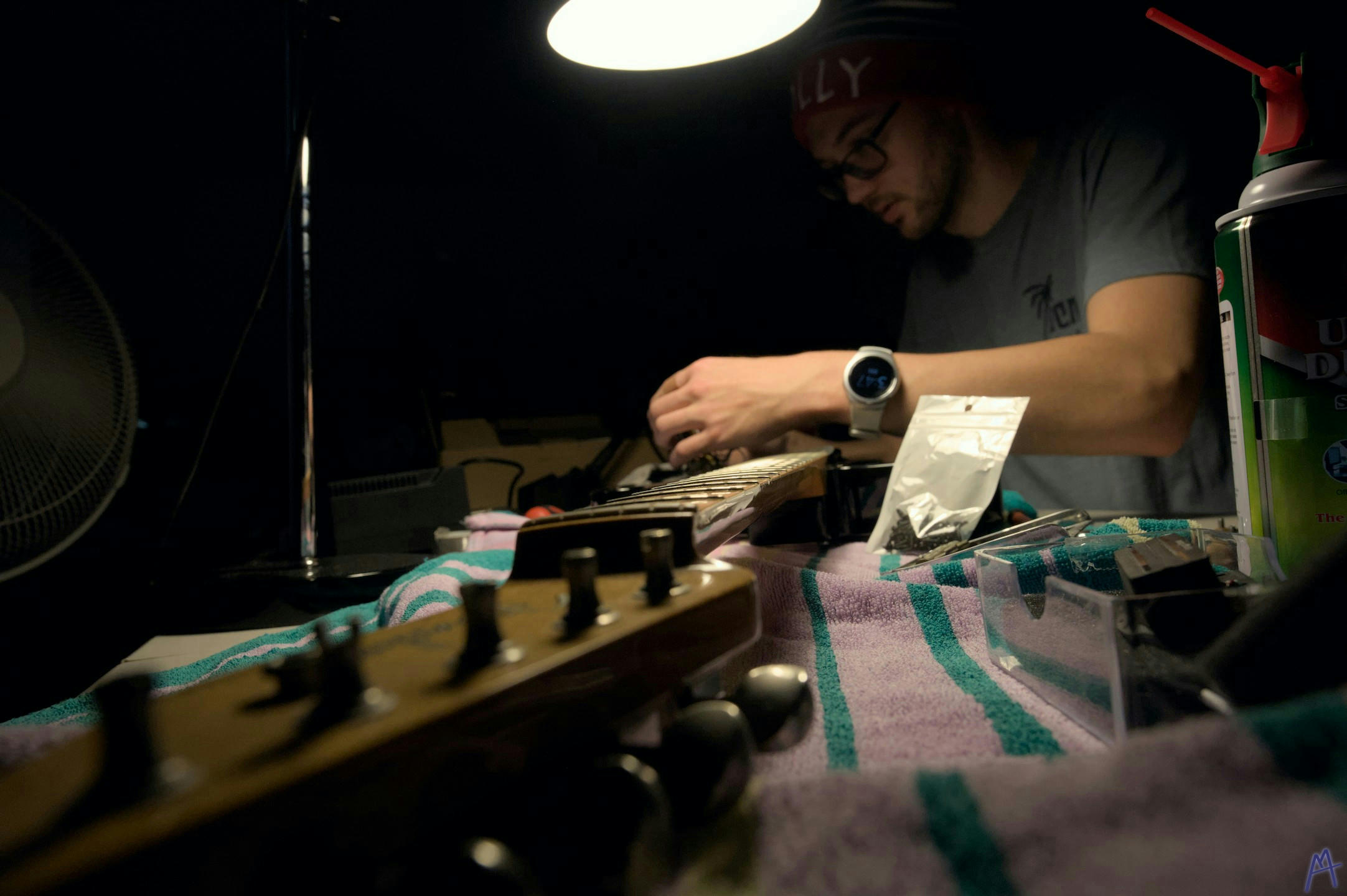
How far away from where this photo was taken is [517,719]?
5.9 inches

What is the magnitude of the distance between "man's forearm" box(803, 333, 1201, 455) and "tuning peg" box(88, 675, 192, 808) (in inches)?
28.9

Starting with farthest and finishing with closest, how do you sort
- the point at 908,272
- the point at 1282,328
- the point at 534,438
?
the point at 908,272 → the point at 534,438 → the point at 1282,328

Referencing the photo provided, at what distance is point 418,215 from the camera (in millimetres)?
1249

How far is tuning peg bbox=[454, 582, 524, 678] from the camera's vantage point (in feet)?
0.53

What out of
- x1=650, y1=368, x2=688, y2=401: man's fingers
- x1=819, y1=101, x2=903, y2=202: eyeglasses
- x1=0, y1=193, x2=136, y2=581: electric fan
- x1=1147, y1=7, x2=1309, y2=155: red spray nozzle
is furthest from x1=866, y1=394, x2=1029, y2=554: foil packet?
x1=819, y1=101, x2=903, y2=202: eyeglasses

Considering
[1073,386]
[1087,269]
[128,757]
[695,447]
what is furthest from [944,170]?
[128,757]

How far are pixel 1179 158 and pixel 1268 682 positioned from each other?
0.98m

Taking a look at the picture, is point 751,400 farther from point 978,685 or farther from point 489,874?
point 489,874

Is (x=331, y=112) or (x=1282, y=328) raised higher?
(x=331, y=112)

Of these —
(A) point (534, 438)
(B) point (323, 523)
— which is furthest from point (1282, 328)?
(A) point (534, 438)

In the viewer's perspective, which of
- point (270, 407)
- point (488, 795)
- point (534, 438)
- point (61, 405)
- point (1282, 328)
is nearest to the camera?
point (488, 795)

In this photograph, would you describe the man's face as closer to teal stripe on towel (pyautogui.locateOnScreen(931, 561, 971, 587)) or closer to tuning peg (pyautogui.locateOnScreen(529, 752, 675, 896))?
teal stripe on towel (pyautogui.locateOnScreen(931, 561, 971, 587))

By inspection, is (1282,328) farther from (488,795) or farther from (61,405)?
(61,405)

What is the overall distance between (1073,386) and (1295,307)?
0.47 metres
